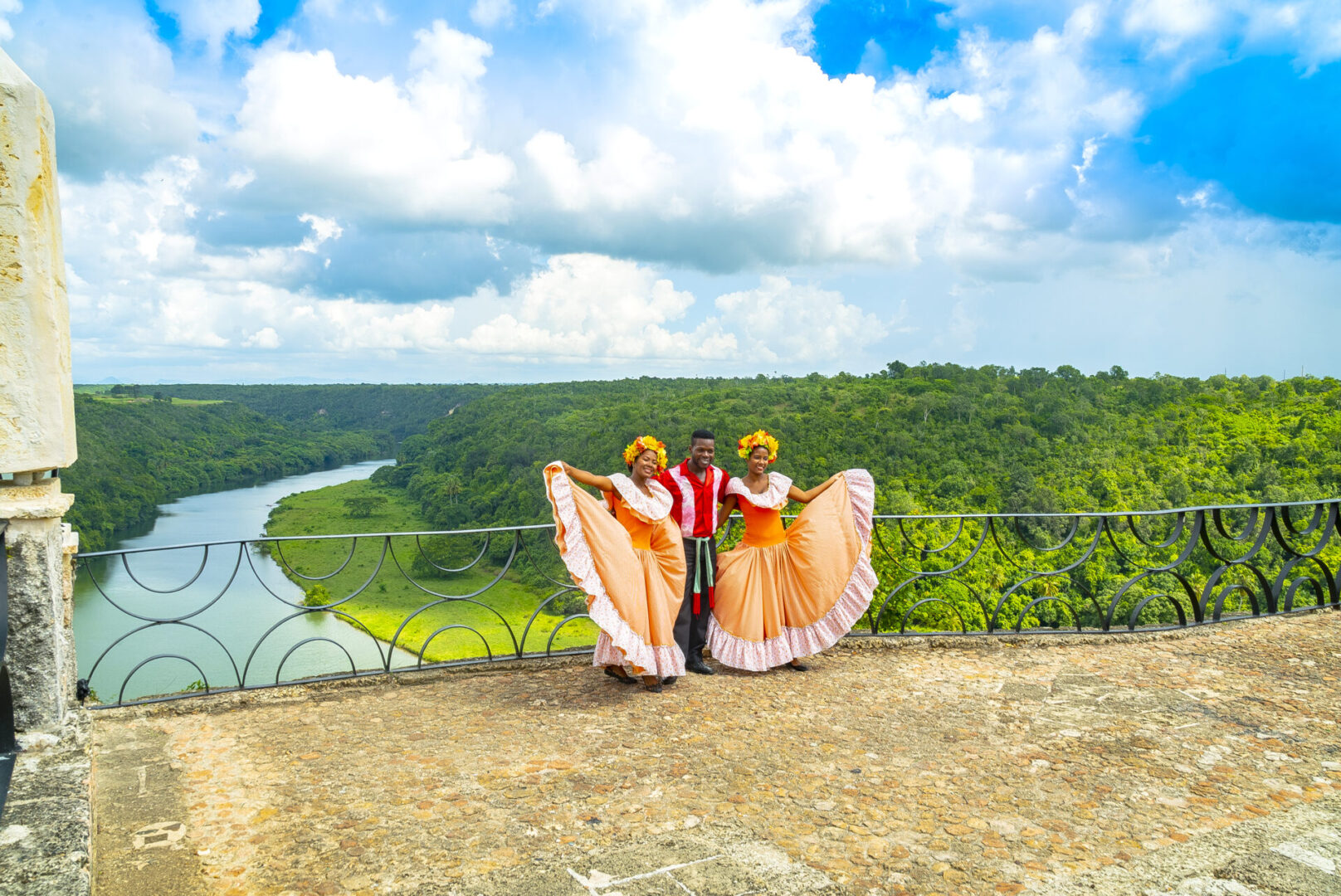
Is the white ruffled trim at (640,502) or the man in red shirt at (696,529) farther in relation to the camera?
the man in red shirt at (696,529)

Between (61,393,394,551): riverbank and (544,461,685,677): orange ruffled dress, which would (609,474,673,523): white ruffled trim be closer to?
(544,461,685,677): orange ruffled dress

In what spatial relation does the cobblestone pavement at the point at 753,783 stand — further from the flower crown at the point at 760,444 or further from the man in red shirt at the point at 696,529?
the flower crown at the point at 760,444

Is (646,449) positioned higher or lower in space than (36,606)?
higher

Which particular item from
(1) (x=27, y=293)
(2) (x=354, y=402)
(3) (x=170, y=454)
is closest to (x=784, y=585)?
(1) (x=27, y=293)

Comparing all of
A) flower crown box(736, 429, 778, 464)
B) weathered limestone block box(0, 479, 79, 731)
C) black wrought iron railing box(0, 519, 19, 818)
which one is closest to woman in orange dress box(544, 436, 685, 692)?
flower crown box(736, 429, 778, 464)

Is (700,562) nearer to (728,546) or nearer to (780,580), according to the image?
(780,580)

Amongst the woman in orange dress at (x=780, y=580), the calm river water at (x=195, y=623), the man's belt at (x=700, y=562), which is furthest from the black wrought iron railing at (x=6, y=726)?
the calm river water at (x=195, y=623)
